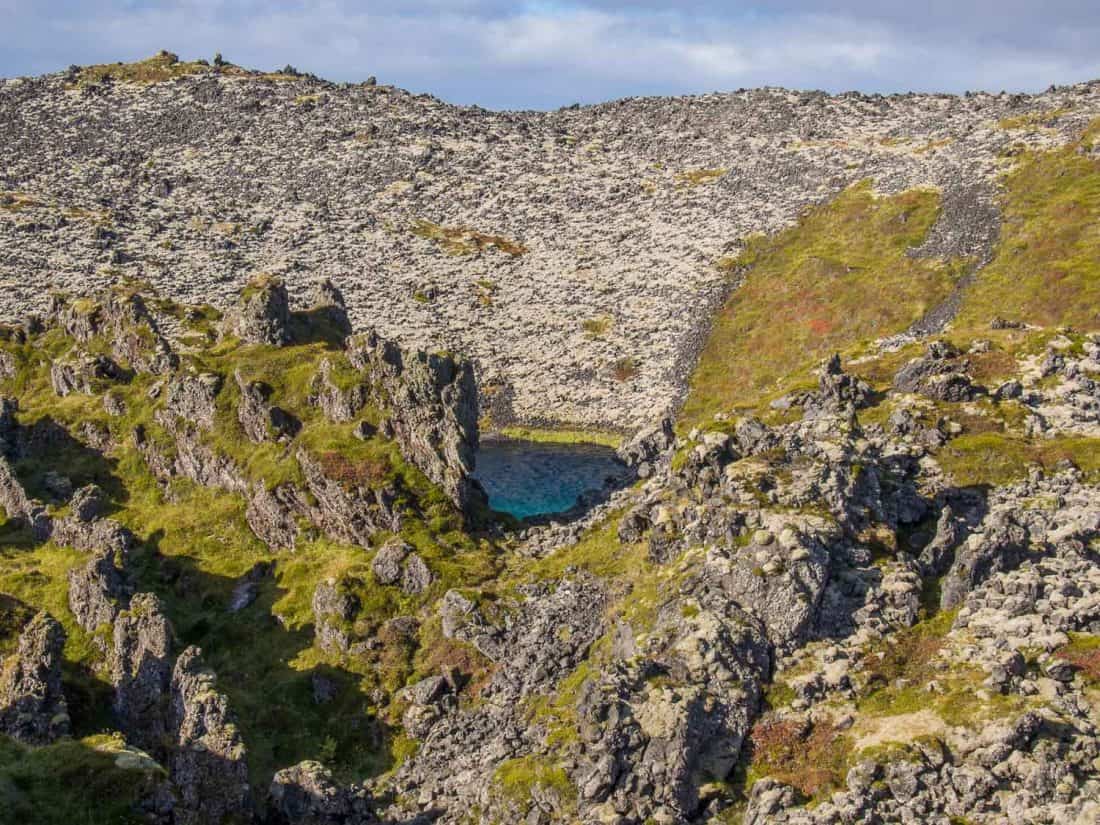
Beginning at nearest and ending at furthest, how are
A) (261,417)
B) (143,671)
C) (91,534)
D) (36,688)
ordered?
(36,688) → (143,671) → (91,534) → (261,417)

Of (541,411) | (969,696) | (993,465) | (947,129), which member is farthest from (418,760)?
(947,129)

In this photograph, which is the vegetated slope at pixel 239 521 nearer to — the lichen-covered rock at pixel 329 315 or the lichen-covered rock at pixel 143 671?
the lichen-covered rock at pixel 143 671

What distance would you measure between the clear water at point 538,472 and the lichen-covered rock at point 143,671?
50188 mm

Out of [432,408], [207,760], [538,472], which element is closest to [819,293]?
[538,472]

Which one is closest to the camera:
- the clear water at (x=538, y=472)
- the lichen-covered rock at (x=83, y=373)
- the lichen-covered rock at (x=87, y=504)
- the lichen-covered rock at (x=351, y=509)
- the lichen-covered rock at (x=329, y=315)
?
the lichen-covered rock at (x=351, y=509)

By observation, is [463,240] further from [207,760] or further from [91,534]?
[207,760]

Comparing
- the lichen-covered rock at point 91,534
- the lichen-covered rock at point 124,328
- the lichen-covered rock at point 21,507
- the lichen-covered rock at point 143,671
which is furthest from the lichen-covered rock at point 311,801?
the lichen-covered rock at point 124,328

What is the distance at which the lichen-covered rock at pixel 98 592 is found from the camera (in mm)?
63500

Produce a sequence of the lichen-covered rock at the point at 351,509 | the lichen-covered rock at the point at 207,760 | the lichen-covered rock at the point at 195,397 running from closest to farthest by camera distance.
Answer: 1. the lichen-covered rock at the point at 207,760
2. the lichen-covered rock at the point at 351,509
3. the lichen-covered rock at the point at 195,397

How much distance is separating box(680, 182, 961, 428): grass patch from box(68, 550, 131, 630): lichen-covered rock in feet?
255

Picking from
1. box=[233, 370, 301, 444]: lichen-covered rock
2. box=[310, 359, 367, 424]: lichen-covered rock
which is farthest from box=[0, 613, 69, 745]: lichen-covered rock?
box=[310, 359, 367, 424]: lichen-covered rock

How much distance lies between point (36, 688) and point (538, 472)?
250 ft

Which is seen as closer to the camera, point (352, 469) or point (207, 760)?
point (207, 760)

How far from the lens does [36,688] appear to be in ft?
173
